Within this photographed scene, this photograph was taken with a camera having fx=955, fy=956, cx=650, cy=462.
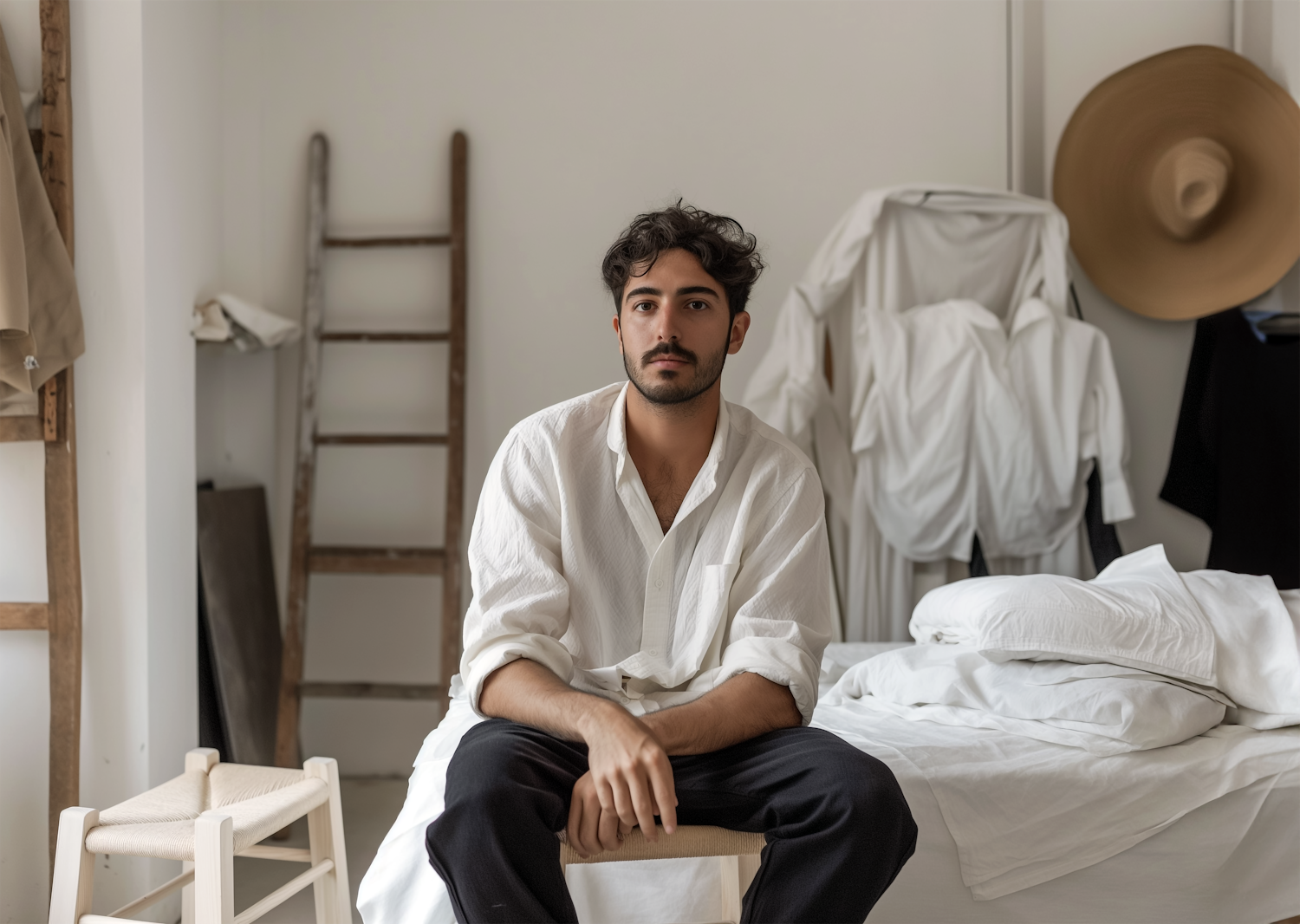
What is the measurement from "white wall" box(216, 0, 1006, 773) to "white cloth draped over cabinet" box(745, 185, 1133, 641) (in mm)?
337

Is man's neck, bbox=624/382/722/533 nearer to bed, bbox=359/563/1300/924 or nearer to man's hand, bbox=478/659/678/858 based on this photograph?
man's hand, bbox=478/659/678/858

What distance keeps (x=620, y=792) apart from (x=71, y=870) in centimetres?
100

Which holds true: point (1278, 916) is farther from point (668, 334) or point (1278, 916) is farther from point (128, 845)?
point (128, 845)

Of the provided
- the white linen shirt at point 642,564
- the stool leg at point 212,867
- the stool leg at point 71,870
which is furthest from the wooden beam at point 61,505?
the white linen shirt at point 642,564

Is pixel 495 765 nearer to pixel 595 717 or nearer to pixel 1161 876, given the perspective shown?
pixel 595 717

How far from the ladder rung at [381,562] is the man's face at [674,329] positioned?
52.7 inches

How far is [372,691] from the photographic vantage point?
2.72 meters

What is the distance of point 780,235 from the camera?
9.33 ft

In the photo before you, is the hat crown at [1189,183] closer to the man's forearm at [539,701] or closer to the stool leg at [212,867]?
the man's forearm at [539,701]

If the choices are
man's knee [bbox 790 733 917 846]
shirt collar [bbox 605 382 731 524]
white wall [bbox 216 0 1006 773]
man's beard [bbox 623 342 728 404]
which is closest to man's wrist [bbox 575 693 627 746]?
man's knee [bbox 790 733 917 846]

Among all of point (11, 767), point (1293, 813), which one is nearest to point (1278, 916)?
point (1293, 813)

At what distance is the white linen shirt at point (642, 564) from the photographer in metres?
1.43

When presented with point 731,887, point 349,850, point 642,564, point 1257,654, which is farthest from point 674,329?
point 349,850

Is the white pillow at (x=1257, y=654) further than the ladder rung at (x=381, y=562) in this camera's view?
No
